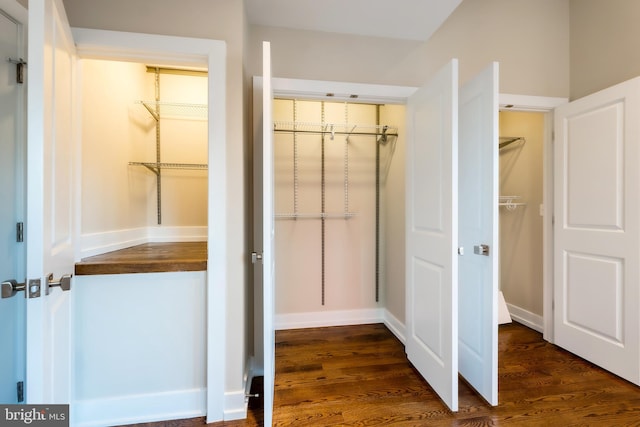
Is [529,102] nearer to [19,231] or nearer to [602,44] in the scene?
[602,44]

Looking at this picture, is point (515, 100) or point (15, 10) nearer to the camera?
point (15, 10)

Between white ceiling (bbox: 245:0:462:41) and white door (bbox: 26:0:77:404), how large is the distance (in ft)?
3.73

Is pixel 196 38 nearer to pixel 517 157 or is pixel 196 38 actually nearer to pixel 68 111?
pixel 68 111

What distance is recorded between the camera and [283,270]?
106 inches

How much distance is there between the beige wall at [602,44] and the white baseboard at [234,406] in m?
3.37

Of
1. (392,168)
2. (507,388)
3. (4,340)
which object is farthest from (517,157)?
(4,340)

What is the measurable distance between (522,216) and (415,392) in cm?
220

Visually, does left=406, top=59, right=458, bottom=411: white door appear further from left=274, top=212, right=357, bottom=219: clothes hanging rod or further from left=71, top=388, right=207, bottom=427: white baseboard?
left=71, top=388, right=207, bottom=427: white baseboard

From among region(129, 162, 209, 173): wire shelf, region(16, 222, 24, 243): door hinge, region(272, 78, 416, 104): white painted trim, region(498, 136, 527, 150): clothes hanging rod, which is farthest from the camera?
region(498, 136, 527, 150): clothes hanging rod

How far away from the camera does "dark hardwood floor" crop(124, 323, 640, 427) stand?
1.49m

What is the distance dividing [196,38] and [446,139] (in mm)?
1522

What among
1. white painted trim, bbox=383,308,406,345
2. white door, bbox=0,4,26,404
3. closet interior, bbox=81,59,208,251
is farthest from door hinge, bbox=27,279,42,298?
white painted trim, bbox=383,308,406,345

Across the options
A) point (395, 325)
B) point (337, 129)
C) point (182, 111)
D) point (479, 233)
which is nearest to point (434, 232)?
point (479, 233)

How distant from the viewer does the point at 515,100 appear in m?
2.16
